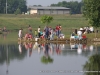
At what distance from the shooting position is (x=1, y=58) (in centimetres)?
2603

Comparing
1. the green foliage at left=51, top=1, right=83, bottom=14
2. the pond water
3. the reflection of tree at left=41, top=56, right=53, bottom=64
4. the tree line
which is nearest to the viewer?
the pond water

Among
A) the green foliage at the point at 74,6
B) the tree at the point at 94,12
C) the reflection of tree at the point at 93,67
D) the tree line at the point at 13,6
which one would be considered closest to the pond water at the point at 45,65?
the reflection of tree at the point at 93,67

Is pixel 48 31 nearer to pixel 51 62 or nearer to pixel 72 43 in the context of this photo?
pixel 72 43

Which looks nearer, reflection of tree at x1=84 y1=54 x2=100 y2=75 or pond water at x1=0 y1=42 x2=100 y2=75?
reflection of tree at x1=84 y1=54 x2=100 y2=75

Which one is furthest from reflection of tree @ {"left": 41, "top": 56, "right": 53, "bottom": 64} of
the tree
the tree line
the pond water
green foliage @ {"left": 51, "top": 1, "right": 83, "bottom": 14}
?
green foliage @ {"left": 51, "top": 1, "right": 83, "bottom": 14}

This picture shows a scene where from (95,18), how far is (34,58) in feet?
59.8

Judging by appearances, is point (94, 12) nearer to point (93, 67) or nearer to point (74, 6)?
point (93, 67)

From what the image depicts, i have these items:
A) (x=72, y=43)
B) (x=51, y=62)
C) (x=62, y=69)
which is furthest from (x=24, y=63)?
(x=72, y=43)

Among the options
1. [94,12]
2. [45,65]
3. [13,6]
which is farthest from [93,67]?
[13,6]

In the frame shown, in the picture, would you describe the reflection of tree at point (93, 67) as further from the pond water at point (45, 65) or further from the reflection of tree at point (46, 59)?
the reflection of tree at point (46, 59)

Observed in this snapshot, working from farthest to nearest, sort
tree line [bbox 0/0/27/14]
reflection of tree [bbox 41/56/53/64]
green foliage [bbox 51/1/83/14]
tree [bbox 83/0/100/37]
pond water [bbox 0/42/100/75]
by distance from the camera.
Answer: green foliage [bbox 51/1/83/14] < tree line [bbox 0/0/27/14] < tree [bbox 83/0/100/37] < reflection of tree [bbox 41/56/53/64] < pond water [bbox 0/42/100/75]

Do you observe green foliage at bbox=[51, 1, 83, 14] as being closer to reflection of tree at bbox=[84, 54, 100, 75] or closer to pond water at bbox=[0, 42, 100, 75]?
pond water at bbox=[0, 42, 100, 75]

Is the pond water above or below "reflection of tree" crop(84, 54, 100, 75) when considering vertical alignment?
below

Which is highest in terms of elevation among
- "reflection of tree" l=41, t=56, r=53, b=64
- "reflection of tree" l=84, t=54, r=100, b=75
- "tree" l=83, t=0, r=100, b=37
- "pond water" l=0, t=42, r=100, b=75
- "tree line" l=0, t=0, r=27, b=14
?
"tree line" l=0, t=0, r=27, b=14
